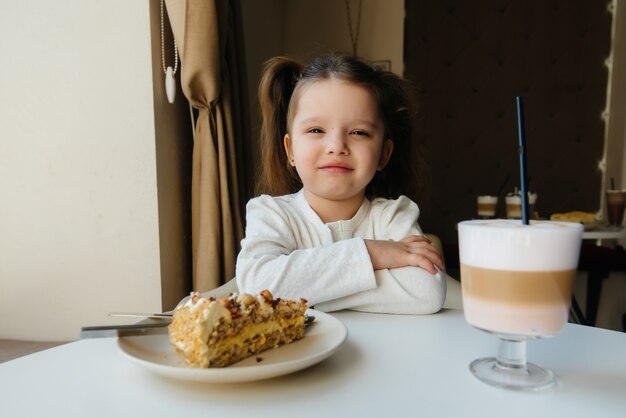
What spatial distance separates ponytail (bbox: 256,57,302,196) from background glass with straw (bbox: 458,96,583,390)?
0.85 metres

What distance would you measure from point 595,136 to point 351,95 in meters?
2.42

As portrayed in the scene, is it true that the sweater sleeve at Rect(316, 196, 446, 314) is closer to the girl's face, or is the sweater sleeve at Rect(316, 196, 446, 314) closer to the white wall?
the girl's face

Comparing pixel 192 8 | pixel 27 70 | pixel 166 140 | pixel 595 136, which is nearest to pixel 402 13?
pixel 595 136

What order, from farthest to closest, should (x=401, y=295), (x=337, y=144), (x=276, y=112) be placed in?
(x=276, y=112), (x=337, y=144), (x=401, y=295)

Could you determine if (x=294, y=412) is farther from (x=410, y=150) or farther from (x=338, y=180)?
(x=410, y=150)

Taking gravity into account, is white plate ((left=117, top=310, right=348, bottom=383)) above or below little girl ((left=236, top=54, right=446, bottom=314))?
below

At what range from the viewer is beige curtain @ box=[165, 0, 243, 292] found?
4.67ft

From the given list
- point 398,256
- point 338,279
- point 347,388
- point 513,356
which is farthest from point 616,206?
point 347,388

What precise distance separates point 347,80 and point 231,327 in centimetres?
75

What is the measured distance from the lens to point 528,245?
1.41ft

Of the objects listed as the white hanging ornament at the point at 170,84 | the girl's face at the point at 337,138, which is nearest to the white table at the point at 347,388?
the girl's face at the point at 337,138

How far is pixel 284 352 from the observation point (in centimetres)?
53

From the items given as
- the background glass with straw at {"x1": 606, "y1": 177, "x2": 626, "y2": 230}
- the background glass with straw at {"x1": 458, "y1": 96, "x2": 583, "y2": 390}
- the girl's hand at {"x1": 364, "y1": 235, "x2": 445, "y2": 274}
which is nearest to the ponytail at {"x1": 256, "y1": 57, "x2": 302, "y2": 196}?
the girl's hand at {"x1": 364, "y1": 235, "x2": 445, "y2": 274}

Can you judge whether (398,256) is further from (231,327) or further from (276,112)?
(276,112)
